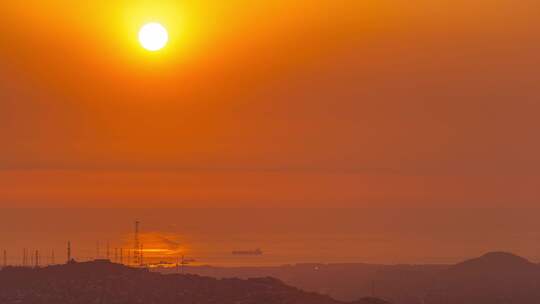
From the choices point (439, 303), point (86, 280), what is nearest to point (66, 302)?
point (86, 280)

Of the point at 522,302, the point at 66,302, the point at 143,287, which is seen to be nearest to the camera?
the point at 66,302

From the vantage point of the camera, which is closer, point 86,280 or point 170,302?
point 170,302

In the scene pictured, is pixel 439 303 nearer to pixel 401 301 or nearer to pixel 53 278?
pixel 401 301

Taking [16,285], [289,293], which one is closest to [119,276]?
[16,285]

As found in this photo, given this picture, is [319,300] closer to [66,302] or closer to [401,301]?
[66,302]

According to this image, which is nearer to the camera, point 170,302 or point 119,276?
point 170,302

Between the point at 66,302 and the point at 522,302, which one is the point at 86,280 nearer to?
the point at 66,302

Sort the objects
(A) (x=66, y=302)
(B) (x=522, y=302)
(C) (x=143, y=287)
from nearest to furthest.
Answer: (A) (x=66, y=302)
(C) (x=143, y=287)
(B) (x=522, y=302)
